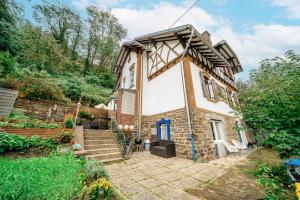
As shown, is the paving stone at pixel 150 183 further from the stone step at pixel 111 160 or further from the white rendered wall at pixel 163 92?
the white rendered wall at pixel 163 92

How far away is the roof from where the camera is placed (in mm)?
7029

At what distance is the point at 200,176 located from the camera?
3.72 meters

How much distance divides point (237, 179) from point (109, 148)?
5.02 m

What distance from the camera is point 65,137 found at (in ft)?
16.1

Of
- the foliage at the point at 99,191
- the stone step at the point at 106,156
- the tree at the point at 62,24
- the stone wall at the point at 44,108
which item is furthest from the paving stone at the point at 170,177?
the tree at the point at 62,24

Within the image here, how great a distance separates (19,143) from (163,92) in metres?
6.55

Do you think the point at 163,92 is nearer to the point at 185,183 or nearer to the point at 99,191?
the point at 185,183

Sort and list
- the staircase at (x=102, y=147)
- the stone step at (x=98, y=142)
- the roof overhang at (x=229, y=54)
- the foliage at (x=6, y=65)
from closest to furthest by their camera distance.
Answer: the staircase at (x=102, y=147) < the stone step at (x=98, y=142) < the foliage at (x=6, y=65) < the roof overhang at (x=229, y=54)

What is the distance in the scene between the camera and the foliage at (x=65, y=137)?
4789 millimetres

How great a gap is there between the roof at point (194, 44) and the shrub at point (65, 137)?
7.17m

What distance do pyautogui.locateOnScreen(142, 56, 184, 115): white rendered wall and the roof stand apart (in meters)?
1.80

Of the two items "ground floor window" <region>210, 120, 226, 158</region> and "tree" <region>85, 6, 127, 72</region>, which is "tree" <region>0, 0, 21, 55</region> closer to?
"tree" <region>85, 6, 127, 72</region>

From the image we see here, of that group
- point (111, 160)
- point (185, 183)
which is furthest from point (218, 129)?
point (111, 160)

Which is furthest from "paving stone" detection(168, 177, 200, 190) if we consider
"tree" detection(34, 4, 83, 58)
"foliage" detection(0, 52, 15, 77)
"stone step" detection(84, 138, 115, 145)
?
"tree" detection(34, 4, 83, 58)
